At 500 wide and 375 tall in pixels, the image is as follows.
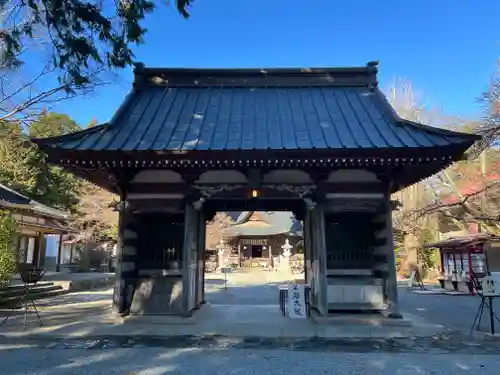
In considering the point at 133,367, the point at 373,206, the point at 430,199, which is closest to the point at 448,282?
the point at 430,199

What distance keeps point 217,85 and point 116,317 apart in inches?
272

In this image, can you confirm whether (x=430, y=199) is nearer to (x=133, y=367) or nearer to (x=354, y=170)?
(x=354, y=170)

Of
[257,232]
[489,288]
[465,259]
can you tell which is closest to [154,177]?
[489,288]

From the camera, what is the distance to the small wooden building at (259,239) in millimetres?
38156

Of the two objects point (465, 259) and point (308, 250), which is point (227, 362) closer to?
point (308, 250)

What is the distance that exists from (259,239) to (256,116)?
30.5 metres

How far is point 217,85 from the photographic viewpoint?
11.0m

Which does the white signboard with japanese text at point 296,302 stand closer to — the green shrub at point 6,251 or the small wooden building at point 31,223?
the green shrub at point 6,251

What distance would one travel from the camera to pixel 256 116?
31.0 ft

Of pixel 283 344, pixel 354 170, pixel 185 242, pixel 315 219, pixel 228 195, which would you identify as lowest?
pixel 283 344

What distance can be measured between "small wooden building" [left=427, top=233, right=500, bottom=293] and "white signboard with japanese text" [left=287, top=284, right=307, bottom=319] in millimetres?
11369

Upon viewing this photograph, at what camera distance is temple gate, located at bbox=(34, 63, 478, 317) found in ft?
24.7

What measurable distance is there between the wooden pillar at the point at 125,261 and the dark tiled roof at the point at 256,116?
191 centimetres

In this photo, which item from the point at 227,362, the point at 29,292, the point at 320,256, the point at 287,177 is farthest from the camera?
the point at 29,292
